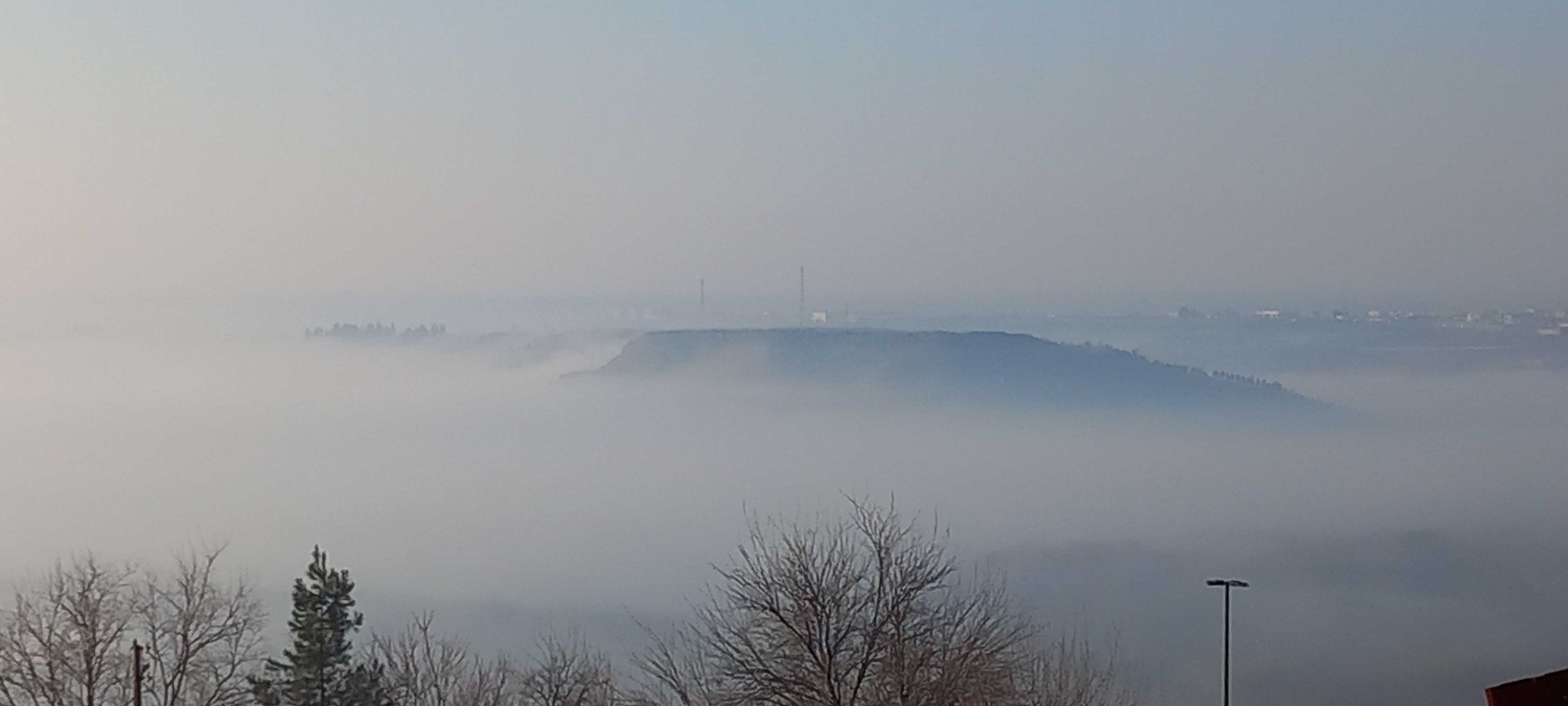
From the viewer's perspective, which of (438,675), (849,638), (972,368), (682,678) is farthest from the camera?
(972,368)

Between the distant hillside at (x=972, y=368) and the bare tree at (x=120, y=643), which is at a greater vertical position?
the distant hillside at (x=972, y=368)

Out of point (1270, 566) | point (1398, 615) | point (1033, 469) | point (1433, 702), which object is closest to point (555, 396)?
point (1033, 469)

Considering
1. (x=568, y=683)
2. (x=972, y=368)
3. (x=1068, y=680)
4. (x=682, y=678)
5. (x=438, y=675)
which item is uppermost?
(x=972, y=368)

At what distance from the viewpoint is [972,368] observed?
9062 cm

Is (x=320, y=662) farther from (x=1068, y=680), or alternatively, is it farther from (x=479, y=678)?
(x=1068, y=680)

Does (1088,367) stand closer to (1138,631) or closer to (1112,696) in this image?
(1138,631)

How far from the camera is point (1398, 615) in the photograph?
6394 centimetres

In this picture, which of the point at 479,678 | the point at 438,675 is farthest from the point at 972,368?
the point at 438,675

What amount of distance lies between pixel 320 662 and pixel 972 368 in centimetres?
7006

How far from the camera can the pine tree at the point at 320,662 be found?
75.7ft

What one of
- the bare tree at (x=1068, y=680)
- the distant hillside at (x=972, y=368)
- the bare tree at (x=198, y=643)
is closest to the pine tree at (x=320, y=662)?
the bare tree at (x=198, y=643)

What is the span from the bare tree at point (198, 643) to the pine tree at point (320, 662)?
65 centimetres

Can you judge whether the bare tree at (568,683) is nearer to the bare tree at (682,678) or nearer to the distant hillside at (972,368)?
the bare tree at (682,678)

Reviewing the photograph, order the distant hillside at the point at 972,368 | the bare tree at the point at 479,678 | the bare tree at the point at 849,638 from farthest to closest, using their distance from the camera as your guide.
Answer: the distant hillside at the point at 972,368, the bare tree at the point at 479,678, the bare tree at the point at 849,638
